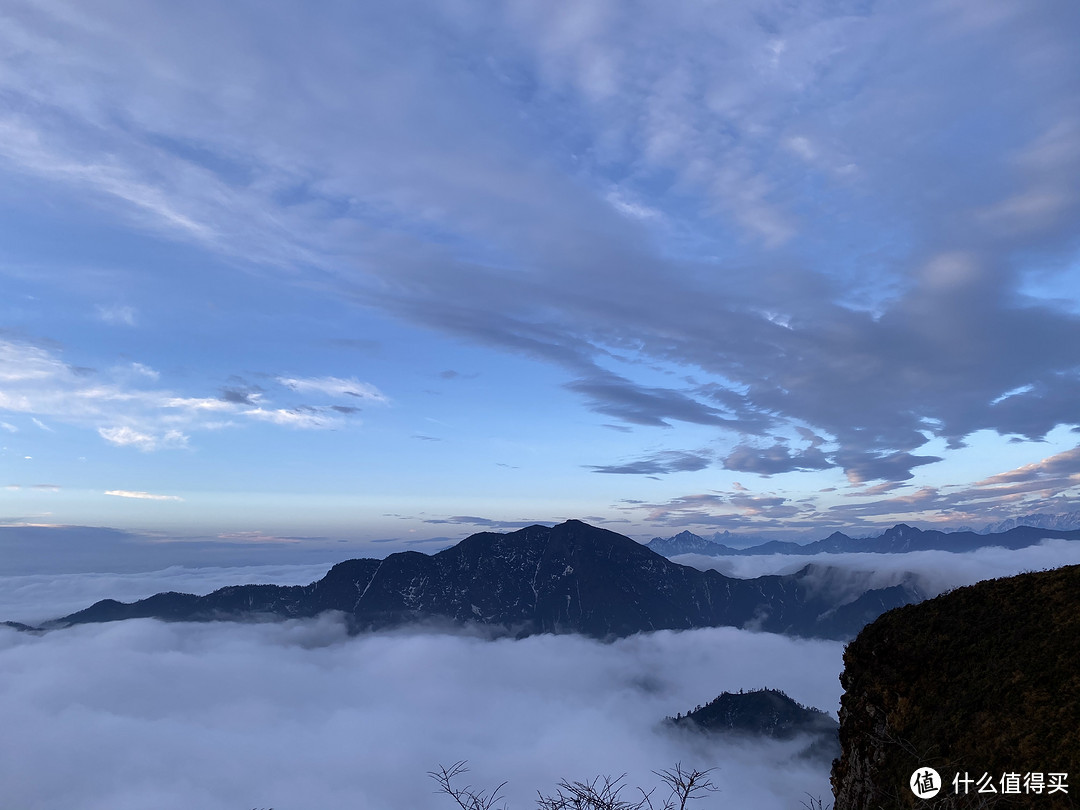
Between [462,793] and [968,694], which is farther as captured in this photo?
[968,694]

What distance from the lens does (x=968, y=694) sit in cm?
3675

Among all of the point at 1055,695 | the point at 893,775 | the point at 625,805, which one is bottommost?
the point at 893,775

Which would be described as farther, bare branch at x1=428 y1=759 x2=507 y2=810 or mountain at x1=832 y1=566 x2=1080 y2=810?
mountain at x1=832 y1=566 x2=1080 y2=810

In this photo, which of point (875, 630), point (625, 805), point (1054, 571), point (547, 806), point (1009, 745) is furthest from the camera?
point (875, 630)

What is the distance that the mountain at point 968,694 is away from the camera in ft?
99.8

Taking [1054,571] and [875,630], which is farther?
[875,630]

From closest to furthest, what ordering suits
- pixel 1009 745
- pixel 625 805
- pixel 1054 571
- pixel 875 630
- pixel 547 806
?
pixel 547 806 → pixel 625 805 → pixel 1009 745 → pixel 1054 571 → pixel 875 630

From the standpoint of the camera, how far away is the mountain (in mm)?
30406

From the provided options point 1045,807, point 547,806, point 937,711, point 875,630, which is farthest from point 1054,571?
point 547,806

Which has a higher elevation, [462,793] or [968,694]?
[462,793]

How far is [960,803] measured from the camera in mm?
27328

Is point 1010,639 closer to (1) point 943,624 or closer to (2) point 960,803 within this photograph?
(1) point 943,624

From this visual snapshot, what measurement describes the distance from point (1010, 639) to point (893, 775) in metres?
13.5

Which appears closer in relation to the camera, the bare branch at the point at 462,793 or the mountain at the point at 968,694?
the bare branch at the point at 462,793
